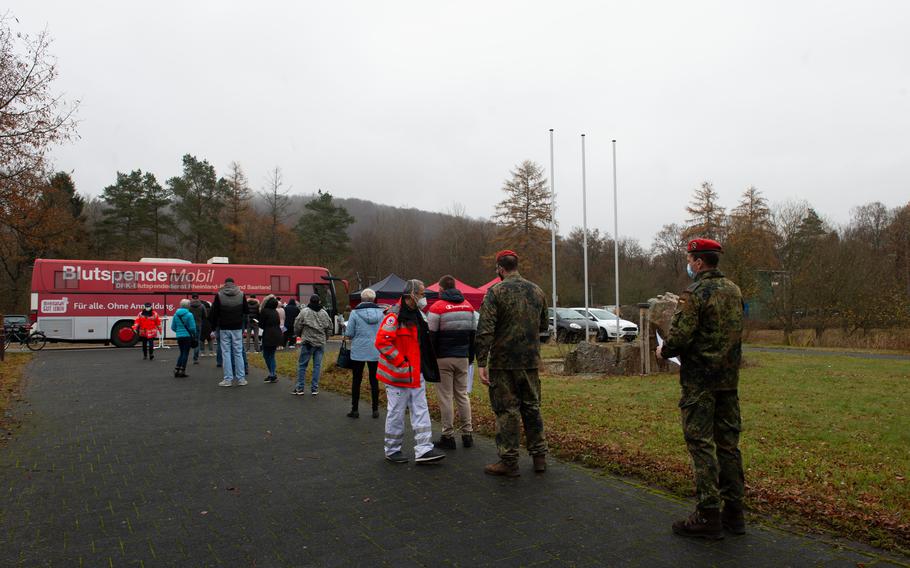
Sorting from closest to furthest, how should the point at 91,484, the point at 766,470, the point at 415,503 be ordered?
the point at 415,503
the point at 91,484
the point at 766,470

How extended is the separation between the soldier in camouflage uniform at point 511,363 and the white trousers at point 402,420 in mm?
767

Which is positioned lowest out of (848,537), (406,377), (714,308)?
(848,537)

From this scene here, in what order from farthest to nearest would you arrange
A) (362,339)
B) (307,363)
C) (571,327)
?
(571,327) → (307,363) → (362,339)

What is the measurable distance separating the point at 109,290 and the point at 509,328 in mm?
23399

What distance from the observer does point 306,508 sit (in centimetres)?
451

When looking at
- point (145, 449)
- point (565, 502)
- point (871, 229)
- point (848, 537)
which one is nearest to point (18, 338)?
point (145, 449)

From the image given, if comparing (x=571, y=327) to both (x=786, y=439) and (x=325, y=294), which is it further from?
(x=786, y=439)

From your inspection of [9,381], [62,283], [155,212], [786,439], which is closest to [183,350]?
[9,381]

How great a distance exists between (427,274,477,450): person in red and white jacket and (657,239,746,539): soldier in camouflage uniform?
2698 millimetres

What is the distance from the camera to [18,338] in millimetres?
23031

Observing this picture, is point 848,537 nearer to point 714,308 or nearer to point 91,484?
point 714,308

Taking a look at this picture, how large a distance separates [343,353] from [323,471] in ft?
11.7

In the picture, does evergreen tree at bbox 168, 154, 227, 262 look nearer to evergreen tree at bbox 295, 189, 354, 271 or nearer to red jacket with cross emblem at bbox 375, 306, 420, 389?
evergreen tree at bbox 295, 189, 354, 271

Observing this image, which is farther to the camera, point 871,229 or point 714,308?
point 871,229
